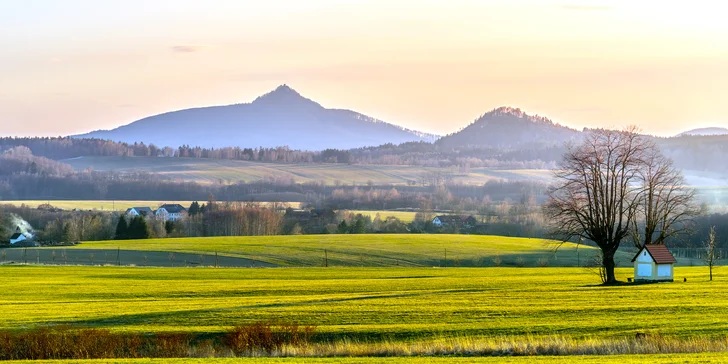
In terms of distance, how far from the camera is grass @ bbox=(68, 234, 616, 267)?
89.6m

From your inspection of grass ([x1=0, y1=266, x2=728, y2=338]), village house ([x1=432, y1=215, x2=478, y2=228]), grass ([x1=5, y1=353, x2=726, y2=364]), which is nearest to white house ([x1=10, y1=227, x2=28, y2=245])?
grass ([x1=0, y1=266, x2=728, y2=338])

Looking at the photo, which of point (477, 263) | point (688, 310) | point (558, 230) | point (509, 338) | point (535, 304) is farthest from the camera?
point (477, 263)

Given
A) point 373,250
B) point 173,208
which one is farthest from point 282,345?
point 173,208

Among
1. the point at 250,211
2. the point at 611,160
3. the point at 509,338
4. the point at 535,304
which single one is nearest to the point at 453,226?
the point at 250,211

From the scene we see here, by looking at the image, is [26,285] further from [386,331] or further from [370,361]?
[370,361]

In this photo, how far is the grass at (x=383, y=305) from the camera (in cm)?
3511

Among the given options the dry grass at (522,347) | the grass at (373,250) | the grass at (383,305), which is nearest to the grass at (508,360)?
the dry grass at (522,347)

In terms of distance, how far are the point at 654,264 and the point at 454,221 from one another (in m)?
99.3

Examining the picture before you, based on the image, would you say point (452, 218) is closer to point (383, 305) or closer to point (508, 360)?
point (383, 305)

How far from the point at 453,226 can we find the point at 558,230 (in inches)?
3712

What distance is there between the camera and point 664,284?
180 feet

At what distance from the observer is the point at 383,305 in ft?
144

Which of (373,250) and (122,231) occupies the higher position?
(122,231)

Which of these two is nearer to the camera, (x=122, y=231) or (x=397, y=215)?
(x=122, y=231)
